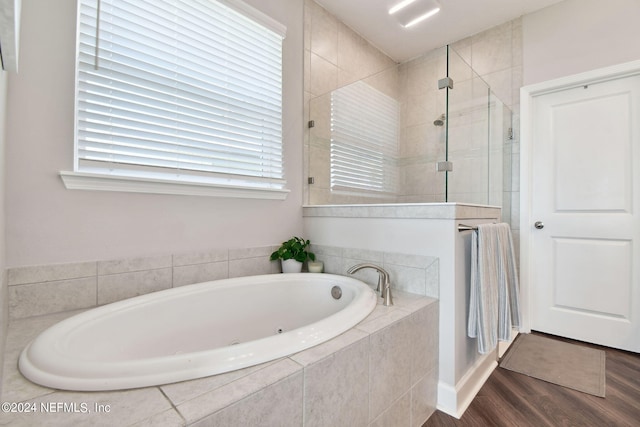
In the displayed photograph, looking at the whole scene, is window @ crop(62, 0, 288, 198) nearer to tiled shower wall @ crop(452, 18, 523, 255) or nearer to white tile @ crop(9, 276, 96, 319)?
white tile @ crop(9, 276, 96, 319)

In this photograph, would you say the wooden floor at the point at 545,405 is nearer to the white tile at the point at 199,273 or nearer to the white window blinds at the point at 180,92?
the white tile at the point at 199,273

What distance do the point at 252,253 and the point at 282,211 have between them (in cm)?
39

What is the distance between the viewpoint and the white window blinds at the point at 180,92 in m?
1.36

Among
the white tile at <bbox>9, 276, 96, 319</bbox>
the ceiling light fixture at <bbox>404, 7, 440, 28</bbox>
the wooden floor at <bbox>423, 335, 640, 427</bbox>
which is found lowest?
the wooden floor at <bbox>423, 335, 640, 427</bbox>

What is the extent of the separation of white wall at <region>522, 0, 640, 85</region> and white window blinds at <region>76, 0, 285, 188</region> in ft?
6.92

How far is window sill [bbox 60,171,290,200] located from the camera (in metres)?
1.30

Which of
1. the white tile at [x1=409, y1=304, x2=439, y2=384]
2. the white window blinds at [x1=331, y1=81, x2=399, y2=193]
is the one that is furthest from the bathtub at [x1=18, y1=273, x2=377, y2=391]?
the white window blinds at [x1=331, y1=81, x2=399, y2=193]

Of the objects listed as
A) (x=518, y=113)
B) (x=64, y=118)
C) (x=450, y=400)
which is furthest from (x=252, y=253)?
(x=518, y=113)

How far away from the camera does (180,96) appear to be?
1.62m

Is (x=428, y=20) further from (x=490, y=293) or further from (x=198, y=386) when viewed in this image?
(x=198, y=386)

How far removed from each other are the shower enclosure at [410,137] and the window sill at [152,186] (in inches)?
24.4

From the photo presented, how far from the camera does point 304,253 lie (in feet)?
6.68

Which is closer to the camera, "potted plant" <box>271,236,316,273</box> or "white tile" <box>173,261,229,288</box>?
"white tile" <box>173,261,229,288</box>

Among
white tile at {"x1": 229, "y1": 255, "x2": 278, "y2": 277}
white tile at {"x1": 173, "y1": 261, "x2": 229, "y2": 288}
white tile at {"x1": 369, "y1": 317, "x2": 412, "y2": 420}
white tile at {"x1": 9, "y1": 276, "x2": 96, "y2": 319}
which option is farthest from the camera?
white tile at {"x1": 229, "y1": 255, "x2": 278, "y2": 277}
